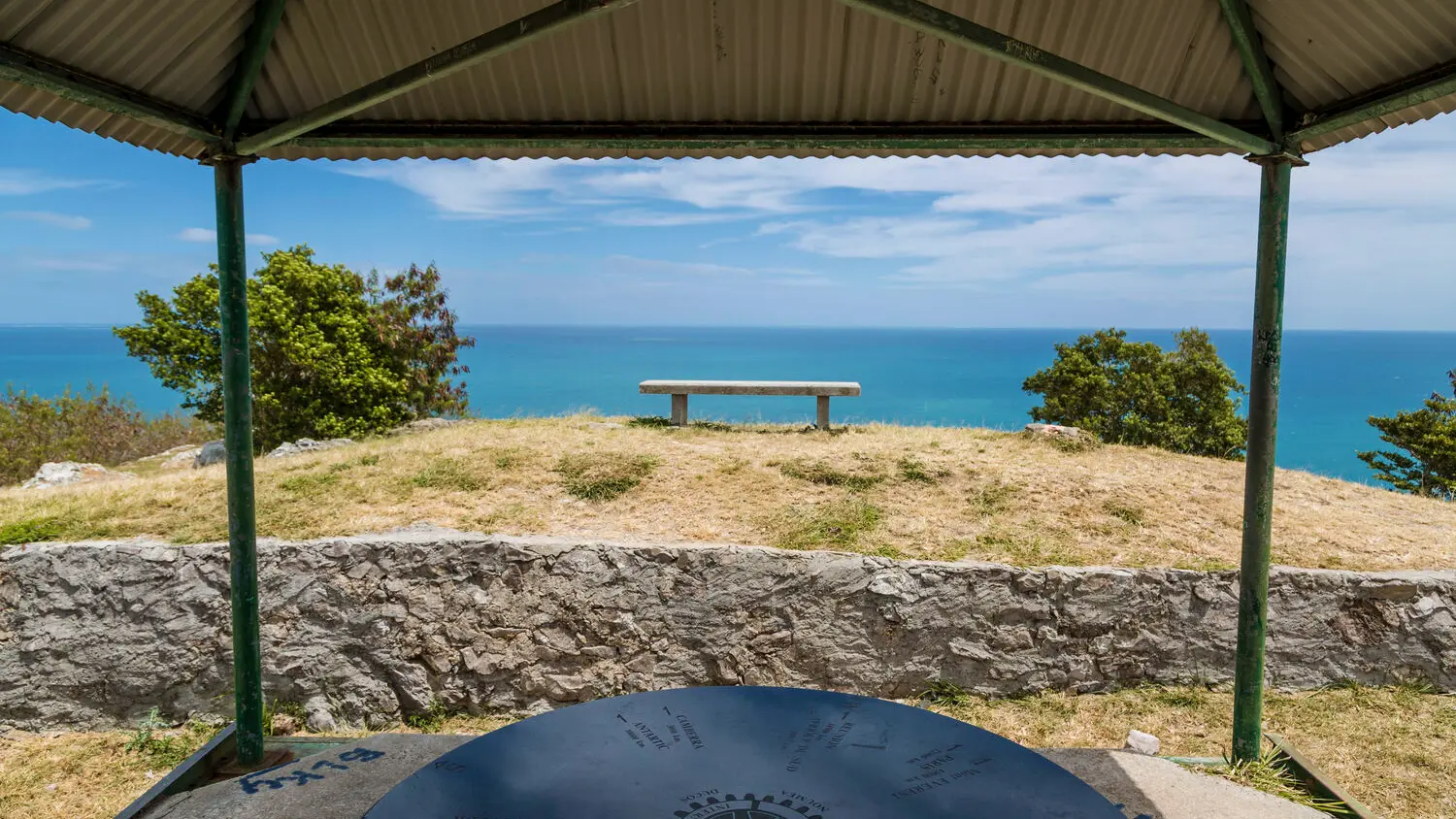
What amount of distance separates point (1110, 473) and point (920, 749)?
262 inches

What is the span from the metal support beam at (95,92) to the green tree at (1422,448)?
14.6 m

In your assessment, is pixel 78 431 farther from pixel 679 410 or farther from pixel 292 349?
pixel 679 410

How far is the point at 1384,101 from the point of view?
3.53 m

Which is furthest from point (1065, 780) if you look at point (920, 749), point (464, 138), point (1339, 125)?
point (464, 138)

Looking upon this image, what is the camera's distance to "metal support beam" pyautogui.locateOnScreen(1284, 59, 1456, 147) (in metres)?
3.27

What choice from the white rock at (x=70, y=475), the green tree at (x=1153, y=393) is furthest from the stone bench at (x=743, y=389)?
the white rock at (x=70, y=475)

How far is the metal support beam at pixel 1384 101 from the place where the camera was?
10.7 ft

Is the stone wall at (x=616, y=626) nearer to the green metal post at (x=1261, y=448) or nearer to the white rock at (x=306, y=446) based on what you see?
the green metal post at (x=1261, y=448)

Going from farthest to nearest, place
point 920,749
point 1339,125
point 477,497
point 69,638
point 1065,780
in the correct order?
point 477,497
point 69,638
point 1339,125
point 920,749
point 1065,780

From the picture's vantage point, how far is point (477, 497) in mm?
7465

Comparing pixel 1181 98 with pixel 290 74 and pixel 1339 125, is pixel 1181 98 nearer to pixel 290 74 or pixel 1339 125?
pixel 1339 125

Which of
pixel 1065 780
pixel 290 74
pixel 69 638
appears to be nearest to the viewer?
pixel 1065 780

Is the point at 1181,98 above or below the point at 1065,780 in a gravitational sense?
above

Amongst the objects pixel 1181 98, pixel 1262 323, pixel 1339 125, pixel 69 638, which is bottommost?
pixel 69 638
